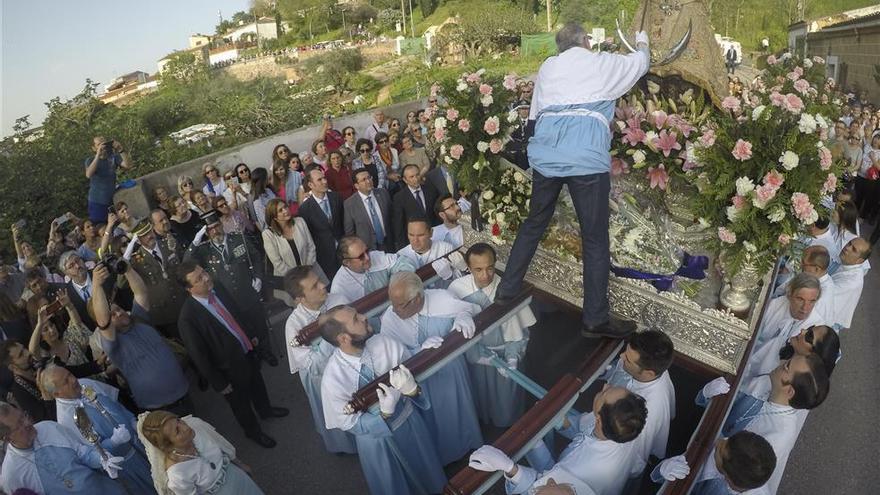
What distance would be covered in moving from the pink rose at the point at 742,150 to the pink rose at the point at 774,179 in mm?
185

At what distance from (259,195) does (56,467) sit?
4.63 meters

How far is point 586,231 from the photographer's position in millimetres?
3500

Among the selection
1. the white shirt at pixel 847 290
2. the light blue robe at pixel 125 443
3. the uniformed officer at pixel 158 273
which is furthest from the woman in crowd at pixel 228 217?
the white shirt at pixel 847 290

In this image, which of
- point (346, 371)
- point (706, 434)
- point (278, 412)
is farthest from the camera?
point (278, 412)

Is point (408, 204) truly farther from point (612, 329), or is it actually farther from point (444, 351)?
point (612, 329)

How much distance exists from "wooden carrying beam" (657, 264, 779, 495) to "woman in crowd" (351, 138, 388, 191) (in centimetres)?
601

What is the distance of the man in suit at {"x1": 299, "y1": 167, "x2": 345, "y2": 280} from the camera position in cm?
659

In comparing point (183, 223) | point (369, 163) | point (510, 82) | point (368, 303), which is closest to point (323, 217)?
point (183, 223)

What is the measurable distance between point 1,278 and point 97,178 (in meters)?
2.40

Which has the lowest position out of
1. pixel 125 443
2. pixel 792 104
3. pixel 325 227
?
pixel 125 443

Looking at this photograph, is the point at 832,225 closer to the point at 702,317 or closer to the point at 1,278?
the point at 702,317

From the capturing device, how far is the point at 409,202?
693 centimetres

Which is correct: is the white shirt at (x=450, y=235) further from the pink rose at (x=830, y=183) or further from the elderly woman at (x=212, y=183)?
the elderly woman at (x=212, y=183)

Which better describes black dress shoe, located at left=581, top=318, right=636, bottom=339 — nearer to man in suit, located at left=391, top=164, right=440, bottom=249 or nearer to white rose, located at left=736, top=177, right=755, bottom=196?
white rose, located at left=736, top=177, right=755, bottom=196
